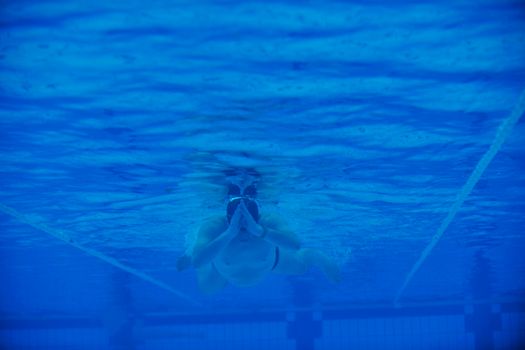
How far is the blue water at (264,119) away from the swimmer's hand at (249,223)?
1.58 m

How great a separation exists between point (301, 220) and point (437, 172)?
18.8 ft

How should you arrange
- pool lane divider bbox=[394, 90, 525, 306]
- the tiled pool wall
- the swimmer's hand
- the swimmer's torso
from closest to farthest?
the swimmer's hand
pool lane divider bbox=[394, 90, 525, 306]
the swimmer's torso
the tiled pool wall

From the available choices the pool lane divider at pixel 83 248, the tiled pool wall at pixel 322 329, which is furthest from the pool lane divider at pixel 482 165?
the tiled pool wall at pixel 322 329

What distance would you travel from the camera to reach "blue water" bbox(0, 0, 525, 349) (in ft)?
23.2

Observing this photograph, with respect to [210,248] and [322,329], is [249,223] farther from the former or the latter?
[322,329]

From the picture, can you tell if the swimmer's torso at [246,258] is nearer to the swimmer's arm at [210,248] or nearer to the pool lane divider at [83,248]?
the swimmer's arm at [210,248]

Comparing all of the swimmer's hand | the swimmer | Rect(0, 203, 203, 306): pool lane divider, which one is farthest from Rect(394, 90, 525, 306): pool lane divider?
Rect(0, 203, 203, 306): pool lane divider

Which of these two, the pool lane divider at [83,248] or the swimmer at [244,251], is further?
the pool lane divider at [83,248]

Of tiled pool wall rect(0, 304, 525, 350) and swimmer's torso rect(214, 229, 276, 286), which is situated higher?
tiled pool wall rect(0, 304, 525, 350)

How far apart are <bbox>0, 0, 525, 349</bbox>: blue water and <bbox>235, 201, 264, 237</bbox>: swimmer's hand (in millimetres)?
1575

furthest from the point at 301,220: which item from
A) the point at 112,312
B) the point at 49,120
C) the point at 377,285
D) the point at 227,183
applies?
the point at 112,312

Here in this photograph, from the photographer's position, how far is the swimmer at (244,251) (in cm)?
981

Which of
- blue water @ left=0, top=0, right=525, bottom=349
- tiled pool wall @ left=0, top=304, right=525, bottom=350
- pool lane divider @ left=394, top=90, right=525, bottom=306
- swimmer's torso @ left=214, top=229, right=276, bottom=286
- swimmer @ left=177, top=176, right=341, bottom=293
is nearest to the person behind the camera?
blue water @ left=0, top=0, right=525, bottom=349

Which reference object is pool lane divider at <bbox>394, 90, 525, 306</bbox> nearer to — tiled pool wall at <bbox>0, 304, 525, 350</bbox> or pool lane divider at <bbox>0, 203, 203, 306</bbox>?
pool lane divider at <bbox>0, 203, 203, 306</bbox>
